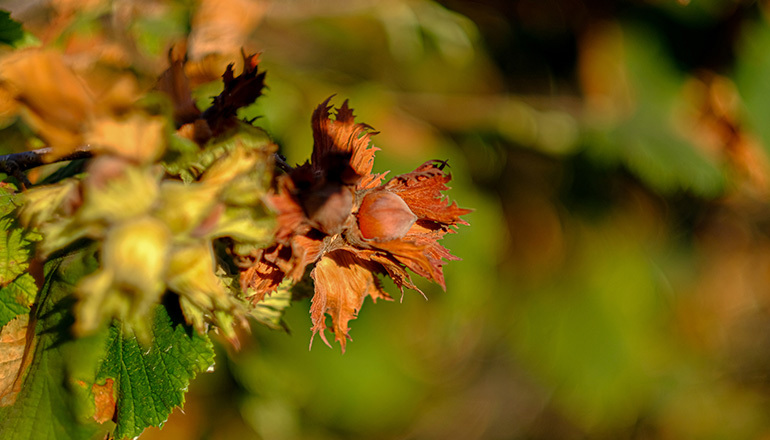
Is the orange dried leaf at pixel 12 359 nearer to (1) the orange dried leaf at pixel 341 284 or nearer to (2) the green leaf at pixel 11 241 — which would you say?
(2) the green leaf at pixel 11 241

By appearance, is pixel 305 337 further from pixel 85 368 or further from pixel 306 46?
pixel 85 368

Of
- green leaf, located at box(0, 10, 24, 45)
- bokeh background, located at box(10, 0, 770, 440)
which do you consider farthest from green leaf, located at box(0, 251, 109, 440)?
bokeh background, located at box(10, 0, 770, 440)

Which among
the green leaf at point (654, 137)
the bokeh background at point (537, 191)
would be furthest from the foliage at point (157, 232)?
the green leaf at point (654, 137)

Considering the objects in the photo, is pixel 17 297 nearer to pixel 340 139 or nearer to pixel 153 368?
pixel 153 368

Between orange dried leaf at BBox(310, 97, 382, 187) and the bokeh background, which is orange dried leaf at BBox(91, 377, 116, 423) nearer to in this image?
orange dried leaf at BBox(310, 97, 382, 187)

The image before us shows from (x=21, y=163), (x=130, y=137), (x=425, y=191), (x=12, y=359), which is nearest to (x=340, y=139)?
(x=425, y=191)
